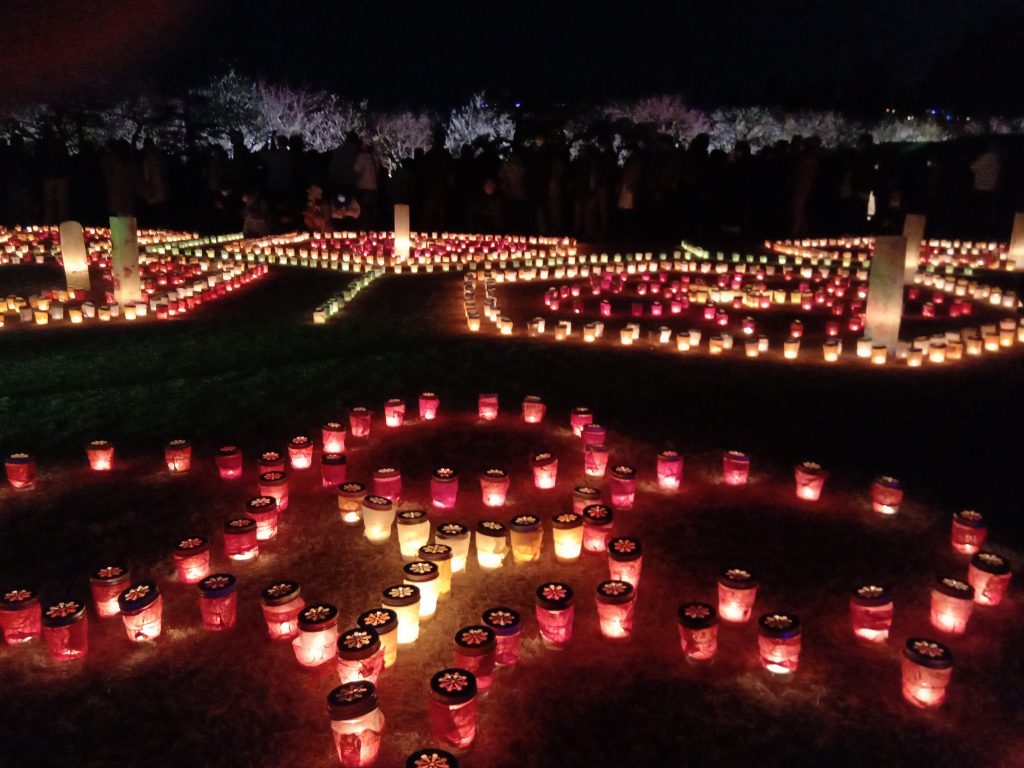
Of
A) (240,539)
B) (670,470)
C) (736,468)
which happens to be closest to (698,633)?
(670,470)

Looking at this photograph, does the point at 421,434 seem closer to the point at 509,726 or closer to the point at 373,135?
the point at 509,726

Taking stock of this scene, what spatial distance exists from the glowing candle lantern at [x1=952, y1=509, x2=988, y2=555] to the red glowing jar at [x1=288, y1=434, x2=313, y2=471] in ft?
13.8

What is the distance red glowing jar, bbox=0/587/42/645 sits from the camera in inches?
148

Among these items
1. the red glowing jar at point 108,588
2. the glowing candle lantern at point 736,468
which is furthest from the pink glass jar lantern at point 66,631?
the glowing candle lantern at point 736,468

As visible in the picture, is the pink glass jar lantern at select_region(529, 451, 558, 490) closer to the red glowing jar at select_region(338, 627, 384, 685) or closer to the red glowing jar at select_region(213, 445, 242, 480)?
the red glowing jar at select_region(213, 445, 242, 480)

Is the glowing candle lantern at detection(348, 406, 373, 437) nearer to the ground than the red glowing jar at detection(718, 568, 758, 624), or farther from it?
farther from it

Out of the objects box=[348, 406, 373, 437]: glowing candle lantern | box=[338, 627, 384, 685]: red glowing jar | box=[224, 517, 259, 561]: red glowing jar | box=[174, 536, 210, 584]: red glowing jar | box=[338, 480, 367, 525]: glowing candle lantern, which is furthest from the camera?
box=[348, 406, 373, 437]: glowing candle lantern

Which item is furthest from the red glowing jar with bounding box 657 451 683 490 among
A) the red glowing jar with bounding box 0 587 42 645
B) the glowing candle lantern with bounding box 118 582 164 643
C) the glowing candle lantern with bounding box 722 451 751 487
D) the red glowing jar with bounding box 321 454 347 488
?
the red glowing jar with bounding box 0 587 42 645

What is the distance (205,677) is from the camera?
3635 millimetres

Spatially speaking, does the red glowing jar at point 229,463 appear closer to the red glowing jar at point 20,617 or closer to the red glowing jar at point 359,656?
the red glowing jar at point 20,617

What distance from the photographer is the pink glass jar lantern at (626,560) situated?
164 inches

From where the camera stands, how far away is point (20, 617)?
377cm

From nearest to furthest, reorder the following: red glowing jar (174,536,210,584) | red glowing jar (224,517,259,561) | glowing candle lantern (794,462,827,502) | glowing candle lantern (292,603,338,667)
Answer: glowing candle lantern (292,603,338,667)
red glowing jar (174,536,210,584)
red glowing jar (224,517,259,561)
glowing candle lantern (794,462,827,502)

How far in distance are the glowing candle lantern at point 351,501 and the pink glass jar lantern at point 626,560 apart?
1681mm
